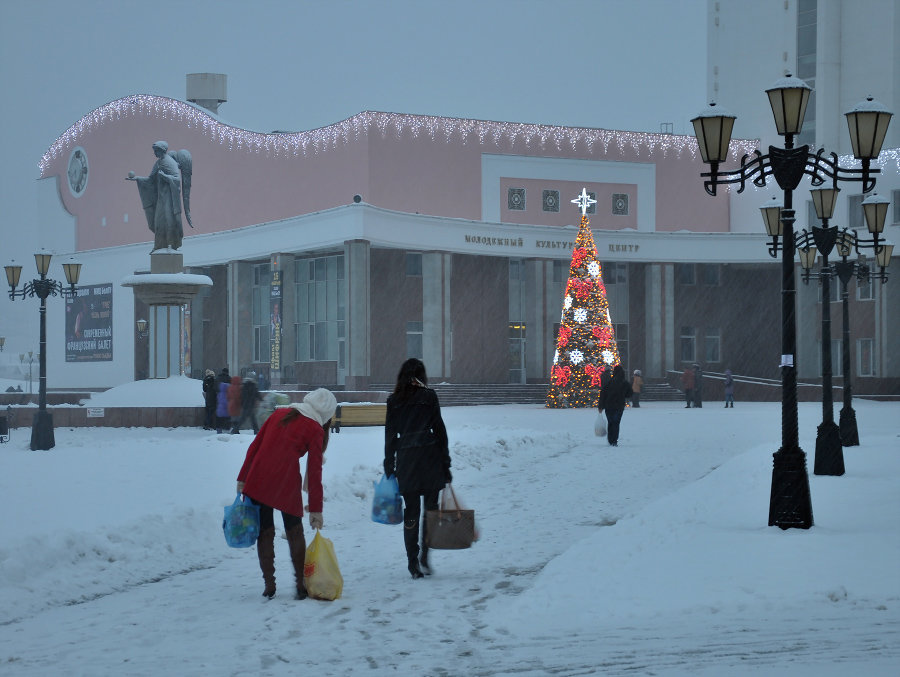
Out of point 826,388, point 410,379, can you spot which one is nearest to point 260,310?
point 826,388

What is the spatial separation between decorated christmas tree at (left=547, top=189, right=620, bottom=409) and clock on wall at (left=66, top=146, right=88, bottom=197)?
110ft

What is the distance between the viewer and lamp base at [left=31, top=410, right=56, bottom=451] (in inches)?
955

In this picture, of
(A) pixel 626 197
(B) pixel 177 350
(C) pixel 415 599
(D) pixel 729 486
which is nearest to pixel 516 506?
(D) pixel 729 486

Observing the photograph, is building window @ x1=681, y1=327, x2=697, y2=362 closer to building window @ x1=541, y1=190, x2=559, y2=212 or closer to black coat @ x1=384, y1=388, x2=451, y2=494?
building window @ x1=541, y1=190, x2=559, y2=212

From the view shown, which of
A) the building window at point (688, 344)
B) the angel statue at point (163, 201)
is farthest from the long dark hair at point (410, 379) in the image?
the building window at point (688, 344)

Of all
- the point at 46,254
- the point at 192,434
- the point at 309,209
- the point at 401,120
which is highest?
the point at 401,120

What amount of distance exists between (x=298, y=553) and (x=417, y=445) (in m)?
1.35

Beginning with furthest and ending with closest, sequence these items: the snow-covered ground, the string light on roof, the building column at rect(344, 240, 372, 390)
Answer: the string light on roof
the building column at rect(344, 240, 372, 390)
the snow-covered ground

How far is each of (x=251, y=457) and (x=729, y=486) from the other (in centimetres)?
767

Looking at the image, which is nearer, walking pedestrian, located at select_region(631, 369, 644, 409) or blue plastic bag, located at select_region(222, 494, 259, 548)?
blue plastic bag, located at select_region(222, 494, 259, 548)

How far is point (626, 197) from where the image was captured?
5662 cm

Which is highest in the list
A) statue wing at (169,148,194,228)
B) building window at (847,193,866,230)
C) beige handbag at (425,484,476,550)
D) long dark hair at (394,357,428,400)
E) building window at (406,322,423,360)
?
building window at (847,193,866,230)

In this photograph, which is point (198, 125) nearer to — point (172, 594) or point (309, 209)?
point (309, 209)

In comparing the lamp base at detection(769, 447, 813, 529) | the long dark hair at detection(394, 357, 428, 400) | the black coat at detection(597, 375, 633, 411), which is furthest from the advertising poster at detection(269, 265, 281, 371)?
the long dark hair at detection(394, 357, 428, 400)
